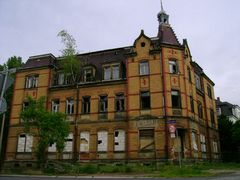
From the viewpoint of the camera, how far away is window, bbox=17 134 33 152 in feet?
115

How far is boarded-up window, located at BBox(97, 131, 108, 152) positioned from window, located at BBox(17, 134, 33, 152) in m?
9.02

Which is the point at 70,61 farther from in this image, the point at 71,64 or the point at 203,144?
the point at 203,144

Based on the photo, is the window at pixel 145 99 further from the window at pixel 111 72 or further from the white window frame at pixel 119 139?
the window at pixel 111 72

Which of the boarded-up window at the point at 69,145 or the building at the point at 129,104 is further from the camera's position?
the boarded-up window at the point at 69,145

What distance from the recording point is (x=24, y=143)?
35406 millimetres

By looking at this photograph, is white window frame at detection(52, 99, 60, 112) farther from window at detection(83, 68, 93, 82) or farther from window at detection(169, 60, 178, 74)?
window at detection(169, 60, 178, 74)

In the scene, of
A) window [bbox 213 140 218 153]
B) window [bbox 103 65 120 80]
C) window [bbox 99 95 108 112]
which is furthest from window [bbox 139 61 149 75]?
window [bbox 213 140 218 153]

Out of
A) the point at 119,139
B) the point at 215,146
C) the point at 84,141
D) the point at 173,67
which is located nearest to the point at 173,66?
the point at 173,67

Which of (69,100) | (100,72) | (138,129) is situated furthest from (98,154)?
(100,72)

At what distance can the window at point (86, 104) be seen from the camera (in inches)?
1368

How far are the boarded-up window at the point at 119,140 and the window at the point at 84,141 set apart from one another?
139 inches

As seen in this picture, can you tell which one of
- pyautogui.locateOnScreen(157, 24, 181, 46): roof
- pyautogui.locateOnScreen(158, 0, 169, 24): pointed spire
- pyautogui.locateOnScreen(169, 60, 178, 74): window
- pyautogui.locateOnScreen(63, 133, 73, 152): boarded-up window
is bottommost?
pyautogui.locateOnScreen(63, 133, 73, 152): boarded-up window

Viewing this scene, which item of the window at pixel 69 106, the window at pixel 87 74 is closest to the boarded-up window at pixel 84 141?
the window at pixel 69 106

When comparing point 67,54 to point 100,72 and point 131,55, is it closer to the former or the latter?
point 100,72
